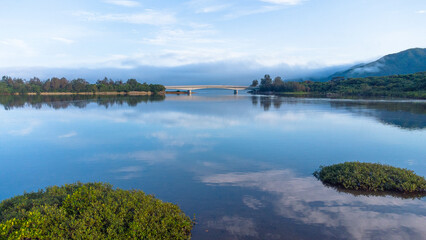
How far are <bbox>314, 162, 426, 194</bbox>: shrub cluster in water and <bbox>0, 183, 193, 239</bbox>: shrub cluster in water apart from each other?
834 centimetres

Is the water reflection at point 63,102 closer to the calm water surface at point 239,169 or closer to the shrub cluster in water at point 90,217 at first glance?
the calm water surface at point 239,169

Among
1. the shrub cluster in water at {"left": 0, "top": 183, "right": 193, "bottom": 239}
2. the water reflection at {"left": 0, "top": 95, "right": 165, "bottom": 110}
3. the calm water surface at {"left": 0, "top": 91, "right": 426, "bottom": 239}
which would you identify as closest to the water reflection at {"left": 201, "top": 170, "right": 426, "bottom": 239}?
the calm water surface at {"left": 0, "top": 91, "right": 426, "bottom": 239}

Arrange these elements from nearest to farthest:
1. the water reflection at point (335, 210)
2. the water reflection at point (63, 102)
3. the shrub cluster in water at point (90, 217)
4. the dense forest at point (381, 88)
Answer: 1. the shrub cluster in water at point (90, 217)
2. the water reflection at point (335, 210)
3. the water reflection at point (63, 102)
4. the dense forest at point (381, 88)

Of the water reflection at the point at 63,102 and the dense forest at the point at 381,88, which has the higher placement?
the dense forest at the point at 381,88

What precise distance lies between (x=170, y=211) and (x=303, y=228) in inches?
184

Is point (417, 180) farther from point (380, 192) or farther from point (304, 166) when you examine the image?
point (304, 166)

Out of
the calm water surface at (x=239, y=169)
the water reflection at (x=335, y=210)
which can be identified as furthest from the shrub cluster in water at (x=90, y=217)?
the water reflection at (x=335, y=210)

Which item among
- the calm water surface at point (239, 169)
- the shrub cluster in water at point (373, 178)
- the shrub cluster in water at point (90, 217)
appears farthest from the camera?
the shrub cluster in water at point (373, 178)

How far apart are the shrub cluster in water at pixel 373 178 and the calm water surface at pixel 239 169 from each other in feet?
2.76

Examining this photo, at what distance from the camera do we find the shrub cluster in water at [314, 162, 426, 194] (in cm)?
1227

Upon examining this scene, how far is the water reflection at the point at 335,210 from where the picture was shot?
29.5 feet

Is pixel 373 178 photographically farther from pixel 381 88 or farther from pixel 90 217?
pixel 381 88

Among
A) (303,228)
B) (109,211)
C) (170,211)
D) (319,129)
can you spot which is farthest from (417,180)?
(319,129)

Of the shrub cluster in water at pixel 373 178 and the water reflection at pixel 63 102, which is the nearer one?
the shrub cluster in water at pixel 373 178
